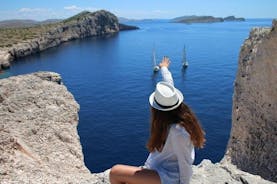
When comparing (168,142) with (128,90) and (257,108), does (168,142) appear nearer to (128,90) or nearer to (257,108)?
(257,108)

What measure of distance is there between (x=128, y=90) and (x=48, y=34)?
81.7 meters

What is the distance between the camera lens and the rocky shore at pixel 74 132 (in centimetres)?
1520

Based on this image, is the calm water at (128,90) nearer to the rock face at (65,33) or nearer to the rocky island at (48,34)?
the rock face at (65,33)

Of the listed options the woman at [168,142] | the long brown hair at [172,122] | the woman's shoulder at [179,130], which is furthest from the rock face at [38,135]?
the woman's shoulder at [179,130]

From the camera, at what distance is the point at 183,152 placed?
646 cm

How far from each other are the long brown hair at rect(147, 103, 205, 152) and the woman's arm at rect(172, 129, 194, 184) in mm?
137

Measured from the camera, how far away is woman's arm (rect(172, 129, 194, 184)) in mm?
6379

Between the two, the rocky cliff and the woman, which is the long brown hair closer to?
the woman

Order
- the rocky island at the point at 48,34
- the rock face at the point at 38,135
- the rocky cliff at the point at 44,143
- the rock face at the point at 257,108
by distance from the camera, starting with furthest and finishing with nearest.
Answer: the rocky island at the point at 48,34, the rock face at the point at 257,108, the rock face at the point at 38,135, the rocky cliff at the point at 44,143

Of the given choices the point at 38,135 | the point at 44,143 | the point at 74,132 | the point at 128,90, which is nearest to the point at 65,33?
the point at 128,90

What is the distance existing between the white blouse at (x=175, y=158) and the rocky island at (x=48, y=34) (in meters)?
85.4

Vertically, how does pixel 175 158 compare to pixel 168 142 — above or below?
below

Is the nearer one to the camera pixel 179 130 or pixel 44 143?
pixel 179 130

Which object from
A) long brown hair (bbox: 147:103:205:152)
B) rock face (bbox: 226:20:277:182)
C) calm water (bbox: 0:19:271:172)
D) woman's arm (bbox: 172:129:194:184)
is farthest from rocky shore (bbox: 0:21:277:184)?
calm water (bbox: 0:19:271:172)
